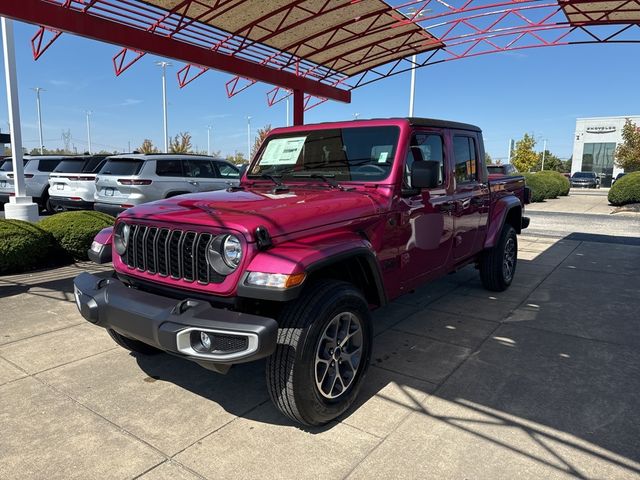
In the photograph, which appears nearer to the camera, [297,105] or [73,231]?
[73,231]

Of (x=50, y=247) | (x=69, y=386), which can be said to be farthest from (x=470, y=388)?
(x=50, y=247)

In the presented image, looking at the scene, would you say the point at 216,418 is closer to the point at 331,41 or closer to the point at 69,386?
the point at 69,386

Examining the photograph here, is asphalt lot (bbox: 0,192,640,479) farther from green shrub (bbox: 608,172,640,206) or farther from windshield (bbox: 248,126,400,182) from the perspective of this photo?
green shrub (bbox: 608,172,640,206)

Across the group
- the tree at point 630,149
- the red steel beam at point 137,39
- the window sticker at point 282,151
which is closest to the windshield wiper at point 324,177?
the window sticker at point 282,151

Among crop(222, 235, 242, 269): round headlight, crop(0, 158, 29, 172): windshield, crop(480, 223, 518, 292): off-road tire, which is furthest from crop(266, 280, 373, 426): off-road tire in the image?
crop(0, 158, 29, 172): windshield

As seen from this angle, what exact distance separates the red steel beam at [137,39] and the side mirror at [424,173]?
6.45m

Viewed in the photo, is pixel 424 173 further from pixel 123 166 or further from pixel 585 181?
pixel 585 181

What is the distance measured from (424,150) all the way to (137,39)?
7004mm

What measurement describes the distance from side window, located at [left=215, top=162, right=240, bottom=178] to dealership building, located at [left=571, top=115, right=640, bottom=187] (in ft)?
173

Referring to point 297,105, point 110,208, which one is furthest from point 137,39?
point 297,105

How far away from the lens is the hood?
273 cm

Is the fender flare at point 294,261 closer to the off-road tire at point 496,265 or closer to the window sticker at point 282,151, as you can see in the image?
the window sticker at point 282,151

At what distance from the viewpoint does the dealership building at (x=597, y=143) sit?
53.2 meters

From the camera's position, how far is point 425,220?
3938mm
